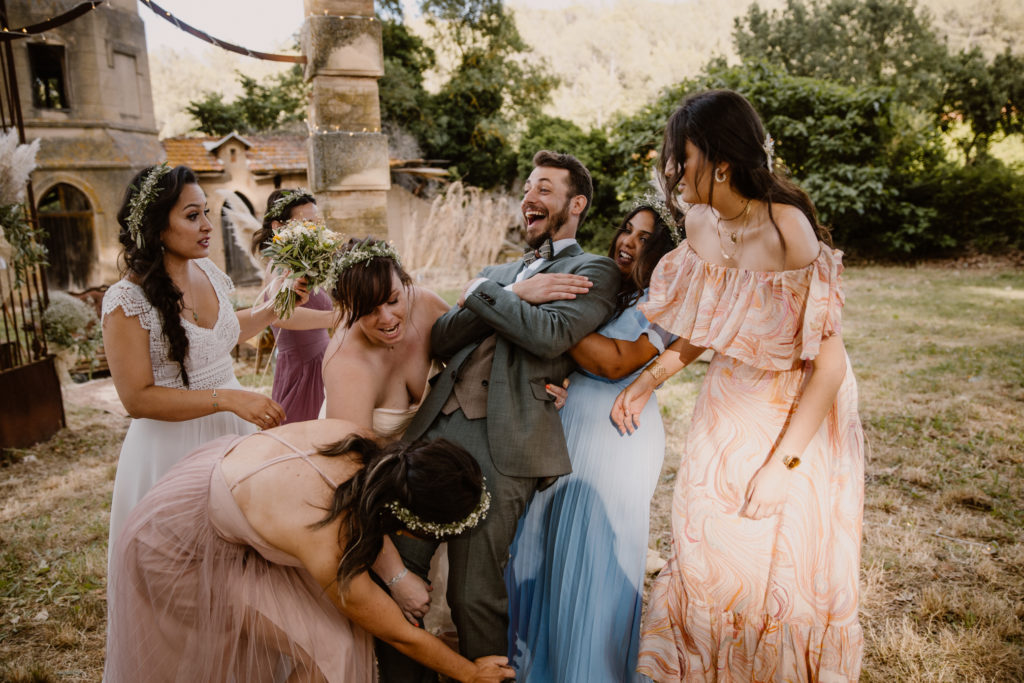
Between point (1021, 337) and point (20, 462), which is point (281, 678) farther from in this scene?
point (1021, 337)

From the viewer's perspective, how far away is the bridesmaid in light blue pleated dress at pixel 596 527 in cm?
276

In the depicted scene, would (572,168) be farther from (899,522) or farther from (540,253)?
(899,522)

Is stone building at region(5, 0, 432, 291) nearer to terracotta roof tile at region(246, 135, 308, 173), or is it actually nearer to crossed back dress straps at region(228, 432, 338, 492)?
terracotta roof tile at region(246, 135, 308, 173)

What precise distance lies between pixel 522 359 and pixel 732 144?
3.97 feet

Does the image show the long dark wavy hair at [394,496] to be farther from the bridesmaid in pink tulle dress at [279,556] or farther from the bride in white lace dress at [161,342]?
the bride in white lace dress at [161,342]

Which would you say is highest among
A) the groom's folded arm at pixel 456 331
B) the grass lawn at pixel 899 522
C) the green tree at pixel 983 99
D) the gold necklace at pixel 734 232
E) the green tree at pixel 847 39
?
the green tree at pixel 847 39

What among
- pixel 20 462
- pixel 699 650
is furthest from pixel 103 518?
pixel 699 650

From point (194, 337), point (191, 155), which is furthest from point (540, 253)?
point (191, 155)

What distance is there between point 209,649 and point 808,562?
7.31 feet

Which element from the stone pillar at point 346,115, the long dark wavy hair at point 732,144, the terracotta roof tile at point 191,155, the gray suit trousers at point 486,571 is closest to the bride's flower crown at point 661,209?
the long dark wavy hair at point 732,144

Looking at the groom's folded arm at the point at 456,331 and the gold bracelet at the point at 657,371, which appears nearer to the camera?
the gold bracelet at the point at 657,371

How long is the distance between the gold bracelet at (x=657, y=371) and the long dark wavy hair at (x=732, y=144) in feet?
2.50

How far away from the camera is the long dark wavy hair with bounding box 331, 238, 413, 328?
2.73 metres

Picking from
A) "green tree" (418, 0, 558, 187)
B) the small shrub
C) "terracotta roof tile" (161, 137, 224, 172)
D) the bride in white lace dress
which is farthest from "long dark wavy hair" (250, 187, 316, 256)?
"green tree" (418, 0, 558, 187)
